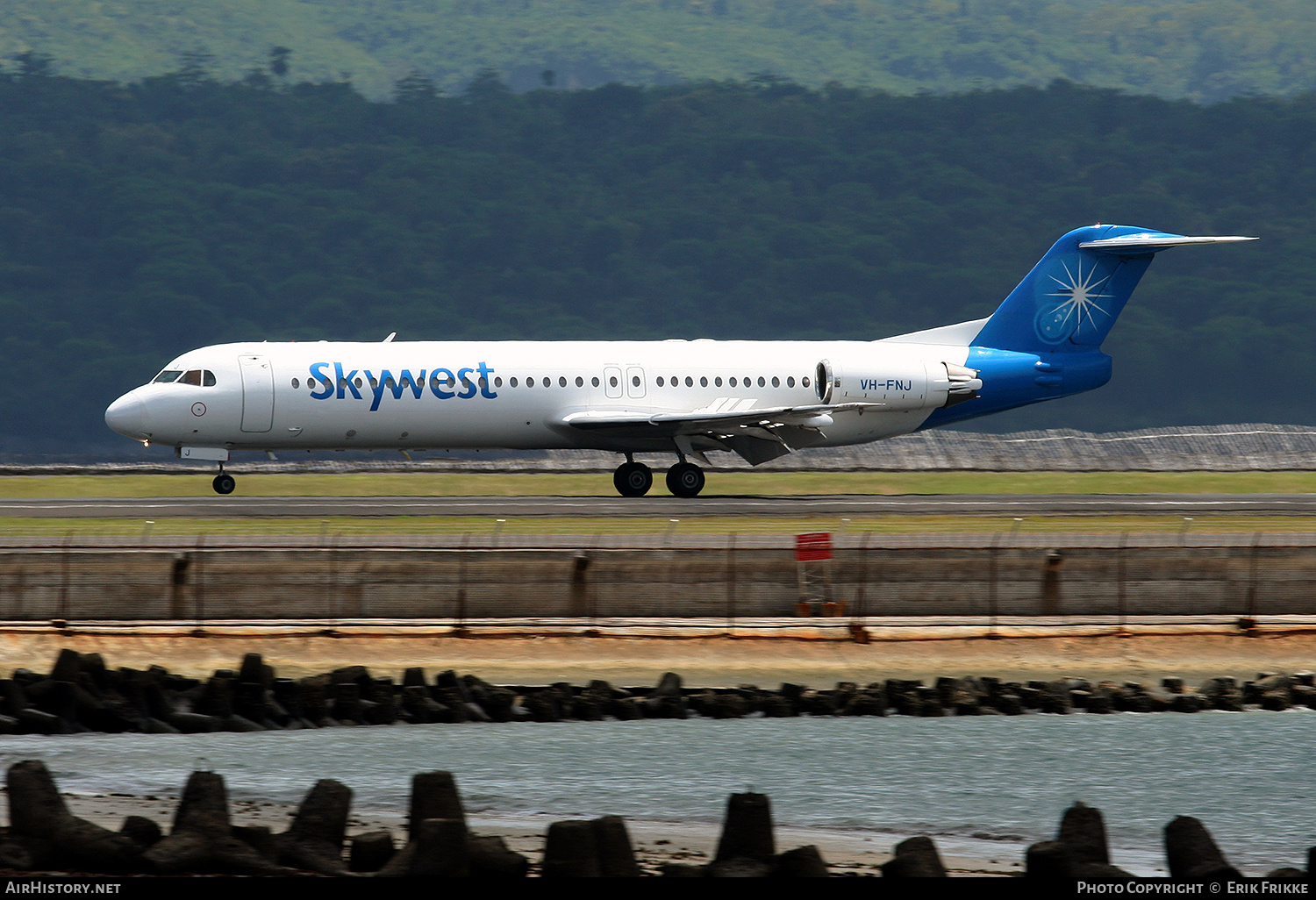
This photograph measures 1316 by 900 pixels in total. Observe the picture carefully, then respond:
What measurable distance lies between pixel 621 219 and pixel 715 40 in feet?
126

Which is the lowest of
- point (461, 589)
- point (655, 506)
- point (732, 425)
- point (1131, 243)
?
point (461, 589)

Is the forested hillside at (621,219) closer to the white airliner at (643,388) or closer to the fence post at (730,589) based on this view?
the white airliner at (643,388)

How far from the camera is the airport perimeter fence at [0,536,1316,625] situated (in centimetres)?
2600

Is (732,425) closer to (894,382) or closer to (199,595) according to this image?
(894,382)

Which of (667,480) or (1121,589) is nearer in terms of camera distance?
(1121,589)

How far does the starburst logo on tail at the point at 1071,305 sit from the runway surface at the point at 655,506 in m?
6.40

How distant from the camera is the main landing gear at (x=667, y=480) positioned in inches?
1718

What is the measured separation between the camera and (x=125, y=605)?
85.4 ft

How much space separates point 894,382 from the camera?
4528 centimetres

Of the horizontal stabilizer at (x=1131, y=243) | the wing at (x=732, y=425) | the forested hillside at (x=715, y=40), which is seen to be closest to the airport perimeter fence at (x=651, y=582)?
the wing at (x=732, y=425)

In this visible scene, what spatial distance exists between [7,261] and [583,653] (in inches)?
4436

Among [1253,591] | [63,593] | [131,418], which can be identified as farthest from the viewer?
[131,418]

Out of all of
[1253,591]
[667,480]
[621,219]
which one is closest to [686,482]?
[667,480]

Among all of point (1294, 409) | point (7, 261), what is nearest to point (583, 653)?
point (1294, 409)
